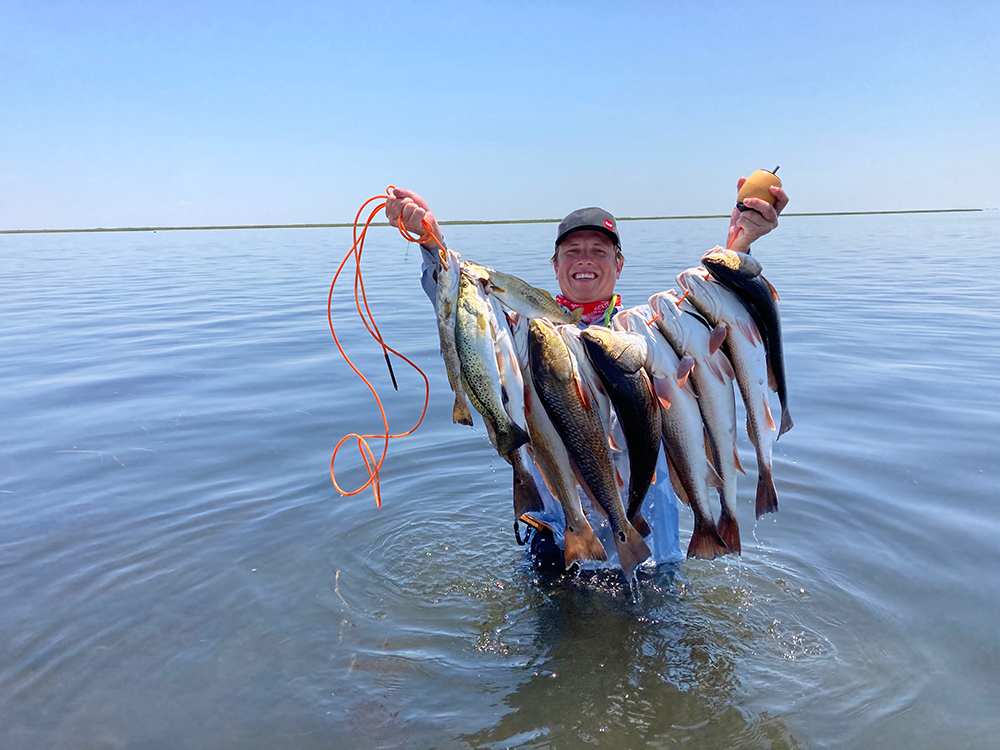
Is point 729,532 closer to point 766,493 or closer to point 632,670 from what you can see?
point 766,493

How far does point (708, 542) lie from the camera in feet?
13.4

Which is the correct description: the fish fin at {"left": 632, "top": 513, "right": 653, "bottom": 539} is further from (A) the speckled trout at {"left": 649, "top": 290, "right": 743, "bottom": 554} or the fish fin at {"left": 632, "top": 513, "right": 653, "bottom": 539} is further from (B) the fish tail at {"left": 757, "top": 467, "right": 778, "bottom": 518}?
(B) the fish tail at {"left": 757, "top": 467, "right": 778, "bottom": 518}

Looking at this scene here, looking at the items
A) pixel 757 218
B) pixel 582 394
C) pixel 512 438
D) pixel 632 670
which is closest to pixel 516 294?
pixel 582 394

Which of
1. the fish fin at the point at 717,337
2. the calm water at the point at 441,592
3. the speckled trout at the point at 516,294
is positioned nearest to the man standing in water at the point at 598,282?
the calm water at the point at 441,592

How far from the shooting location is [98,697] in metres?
4.02

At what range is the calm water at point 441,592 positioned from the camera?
12.4 feet

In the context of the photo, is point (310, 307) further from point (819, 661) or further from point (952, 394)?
point (819, 661)

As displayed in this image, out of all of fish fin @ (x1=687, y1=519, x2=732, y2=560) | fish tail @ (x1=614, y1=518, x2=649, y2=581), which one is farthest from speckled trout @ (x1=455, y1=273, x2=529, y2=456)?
fish fin @ (x1=687, y1=519, x2=732, y2=560)

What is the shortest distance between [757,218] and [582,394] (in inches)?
58.9

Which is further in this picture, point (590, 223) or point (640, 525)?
point (590, 223)

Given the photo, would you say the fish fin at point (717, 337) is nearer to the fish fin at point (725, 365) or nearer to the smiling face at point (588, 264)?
the fish fin at point (725, 365)

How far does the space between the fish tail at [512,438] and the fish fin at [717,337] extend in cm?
118

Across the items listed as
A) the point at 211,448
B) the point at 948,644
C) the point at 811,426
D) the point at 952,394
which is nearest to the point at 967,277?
the point at 952,394

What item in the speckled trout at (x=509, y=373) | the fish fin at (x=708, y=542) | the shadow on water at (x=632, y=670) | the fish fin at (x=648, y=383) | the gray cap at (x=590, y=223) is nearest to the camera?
the shadow on water at (x=632, y=670)
